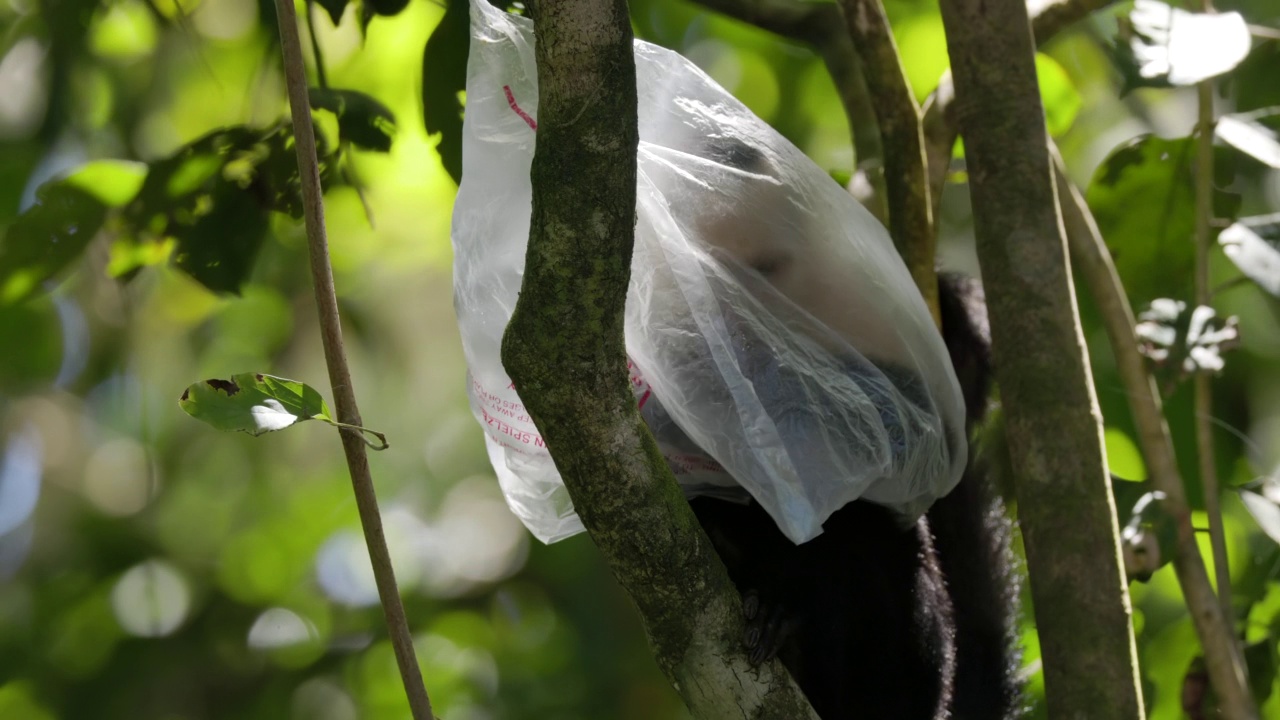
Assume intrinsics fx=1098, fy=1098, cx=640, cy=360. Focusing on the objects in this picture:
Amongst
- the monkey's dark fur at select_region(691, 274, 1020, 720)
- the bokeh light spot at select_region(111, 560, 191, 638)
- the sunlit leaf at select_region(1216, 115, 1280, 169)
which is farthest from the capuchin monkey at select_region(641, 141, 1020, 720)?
the bokeh light spot at select_region(111, 560, 191, 638)

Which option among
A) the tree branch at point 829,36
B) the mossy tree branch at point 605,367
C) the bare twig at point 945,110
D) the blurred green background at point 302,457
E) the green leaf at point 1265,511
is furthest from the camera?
the blurred green background at point 302,457

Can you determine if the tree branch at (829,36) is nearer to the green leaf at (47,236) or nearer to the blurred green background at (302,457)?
the blurred green background at (302,457)

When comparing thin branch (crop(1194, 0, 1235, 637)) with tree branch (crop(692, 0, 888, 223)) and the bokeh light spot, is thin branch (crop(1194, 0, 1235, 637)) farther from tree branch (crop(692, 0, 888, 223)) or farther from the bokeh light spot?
the bokeh light spot

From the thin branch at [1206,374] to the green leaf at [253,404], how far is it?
0.89 meters

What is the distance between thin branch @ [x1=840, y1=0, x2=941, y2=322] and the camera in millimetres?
1208

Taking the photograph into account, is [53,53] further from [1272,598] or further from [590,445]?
[1272,598]

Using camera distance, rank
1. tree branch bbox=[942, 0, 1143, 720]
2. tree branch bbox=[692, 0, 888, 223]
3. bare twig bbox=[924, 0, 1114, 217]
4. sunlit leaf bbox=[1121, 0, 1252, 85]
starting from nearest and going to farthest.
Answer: tree branch bbox=[942, 0, 1143, 720]
sunlit leaf bbox=[1121, 0, 1252, 85]
bare twig bbox=[924, 0, 1114, 217]
tree branch bbox=[692, 0, 888, 223]

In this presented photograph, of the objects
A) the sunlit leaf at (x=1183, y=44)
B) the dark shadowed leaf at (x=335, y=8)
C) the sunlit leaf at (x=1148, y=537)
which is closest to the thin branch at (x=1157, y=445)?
the sunlit leaf at (x=1148, y=537)

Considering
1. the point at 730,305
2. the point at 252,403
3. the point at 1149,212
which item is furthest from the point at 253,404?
the point at 1149,212

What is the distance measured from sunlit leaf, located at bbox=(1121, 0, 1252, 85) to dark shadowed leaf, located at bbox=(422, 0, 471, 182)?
67cm

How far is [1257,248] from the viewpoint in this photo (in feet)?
3.76

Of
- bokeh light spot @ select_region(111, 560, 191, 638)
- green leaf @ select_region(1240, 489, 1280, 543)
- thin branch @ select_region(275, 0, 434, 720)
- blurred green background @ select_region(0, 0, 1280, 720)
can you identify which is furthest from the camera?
bokeh light spot @ select_region(111, 560, 191, 638)

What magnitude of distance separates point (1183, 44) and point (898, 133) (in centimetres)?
29

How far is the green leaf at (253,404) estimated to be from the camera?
2.34 feet
